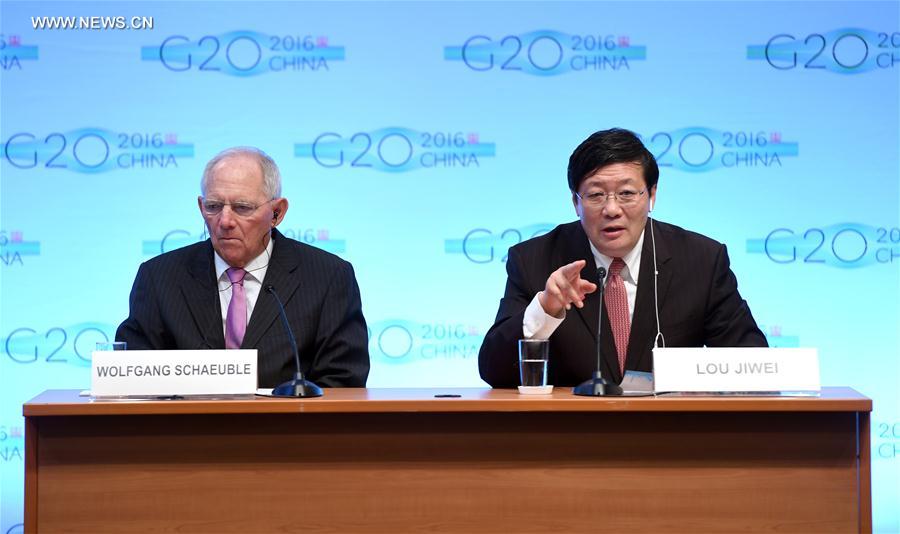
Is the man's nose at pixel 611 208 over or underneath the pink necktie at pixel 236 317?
over

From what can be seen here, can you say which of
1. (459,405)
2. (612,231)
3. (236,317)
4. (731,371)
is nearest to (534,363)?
(459,405)

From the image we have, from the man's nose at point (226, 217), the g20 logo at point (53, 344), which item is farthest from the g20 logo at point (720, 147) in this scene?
the g20 logo at point (53, 344)

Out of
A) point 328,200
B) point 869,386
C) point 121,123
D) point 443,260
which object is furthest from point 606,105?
point 121,123

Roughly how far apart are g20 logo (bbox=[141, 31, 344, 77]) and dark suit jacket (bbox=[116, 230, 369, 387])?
1.19 meters

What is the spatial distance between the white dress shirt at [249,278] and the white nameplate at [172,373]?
0.91 metres

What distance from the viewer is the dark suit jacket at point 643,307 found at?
2793 mm

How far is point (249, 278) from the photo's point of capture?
3.10 metres

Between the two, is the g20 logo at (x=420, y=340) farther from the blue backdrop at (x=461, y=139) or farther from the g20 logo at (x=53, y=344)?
the g20 logo at (x=53, y=344)

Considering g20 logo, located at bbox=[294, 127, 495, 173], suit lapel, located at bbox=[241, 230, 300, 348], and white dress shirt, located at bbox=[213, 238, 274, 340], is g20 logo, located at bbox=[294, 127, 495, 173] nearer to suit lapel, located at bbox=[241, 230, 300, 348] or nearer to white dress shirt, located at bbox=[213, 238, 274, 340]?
suit lapel, located at bbox=[241, 230, 300, 348]

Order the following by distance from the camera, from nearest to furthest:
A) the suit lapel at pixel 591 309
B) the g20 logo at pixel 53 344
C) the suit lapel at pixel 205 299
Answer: the suit lapel at pixel 591 309, the suit lapel at pixel 205 299, the g20 logo at pixel 53 344

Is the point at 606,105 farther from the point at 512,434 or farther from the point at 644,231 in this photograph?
the point at 512,434

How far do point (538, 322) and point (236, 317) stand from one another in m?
0.98

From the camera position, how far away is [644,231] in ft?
9.75

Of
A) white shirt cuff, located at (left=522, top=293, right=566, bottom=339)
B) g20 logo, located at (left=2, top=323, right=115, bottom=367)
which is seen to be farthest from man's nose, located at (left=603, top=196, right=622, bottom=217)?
g20 logo, located at (left=2, top=323, right=115, bottom=367)
